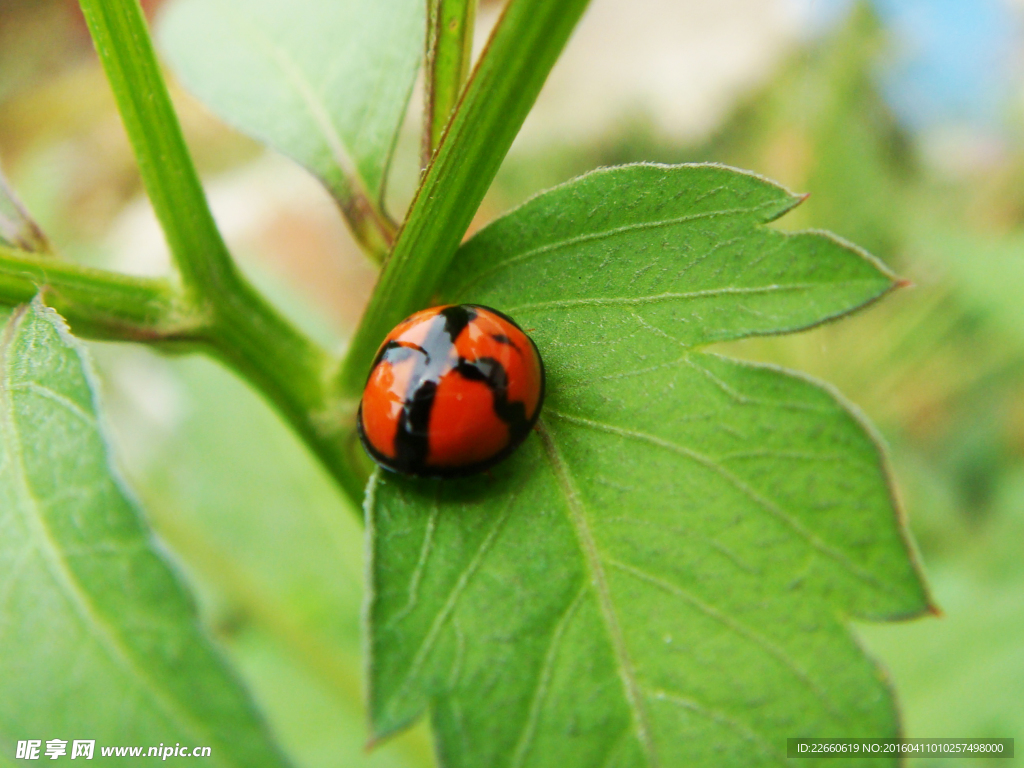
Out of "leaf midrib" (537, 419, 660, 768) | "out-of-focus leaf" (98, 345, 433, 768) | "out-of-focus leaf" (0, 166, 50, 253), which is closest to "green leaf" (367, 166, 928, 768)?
"leaf midrib" (537, 419, 660, 768)

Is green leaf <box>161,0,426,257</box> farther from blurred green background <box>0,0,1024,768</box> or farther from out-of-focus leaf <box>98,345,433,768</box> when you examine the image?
out-of-focus leaf <box>98,345,433,768</box>

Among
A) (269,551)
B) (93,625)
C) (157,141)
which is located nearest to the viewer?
(93,625)

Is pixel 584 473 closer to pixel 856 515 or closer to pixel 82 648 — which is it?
pixel 856 515

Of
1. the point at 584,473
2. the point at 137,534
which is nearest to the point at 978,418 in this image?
the point at 584,473

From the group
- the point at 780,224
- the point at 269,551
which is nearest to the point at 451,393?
the point at 780,224

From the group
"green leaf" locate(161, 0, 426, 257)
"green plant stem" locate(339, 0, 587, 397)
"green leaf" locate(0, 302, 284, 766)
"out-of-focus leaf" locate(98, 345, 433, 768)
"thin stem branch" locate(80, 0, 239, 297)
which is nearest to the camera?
"green leaf" locate(0, 302, 284, 766)

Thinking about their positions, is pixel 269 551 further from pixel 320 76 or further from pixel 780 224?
pixel 780 224

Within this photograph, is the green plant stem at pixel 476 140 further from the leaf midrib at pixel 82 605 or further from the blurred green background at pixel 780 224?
the leaf midrib at pixel 82 605
